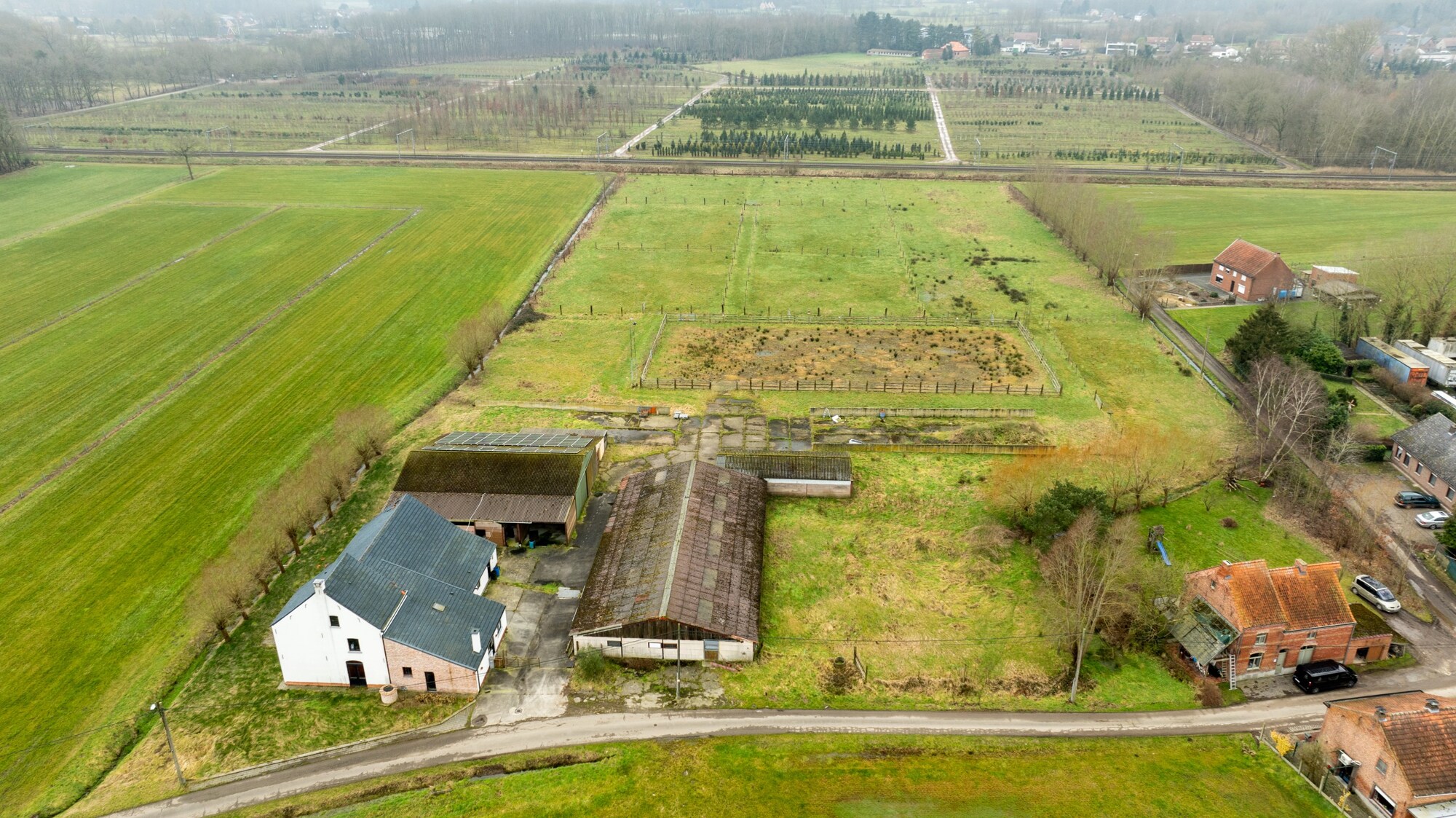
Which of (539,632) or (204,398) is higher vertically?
(204,398)

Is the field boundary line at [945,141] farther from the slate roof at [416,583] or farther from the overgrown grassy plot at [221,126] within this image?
the slate roof at [416,583]

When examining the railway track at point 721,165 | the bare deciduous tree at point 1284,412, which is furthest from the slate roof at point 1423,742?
the railway track at point 721,165

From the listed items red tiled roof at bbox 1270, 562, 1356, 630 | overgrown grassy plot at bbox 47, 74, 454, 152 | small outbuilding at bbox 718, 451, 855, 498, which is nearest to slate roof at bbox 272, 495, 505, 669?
small outbuilding at bbox 718, 451, 855, 498

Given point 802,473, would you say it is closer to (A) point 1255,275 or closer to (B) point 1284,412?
(B) point 1284,412

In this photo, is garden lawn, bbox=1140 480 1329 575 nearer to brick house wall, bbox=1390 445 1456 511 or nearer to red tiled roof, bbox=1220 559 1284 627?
red tiled roof, bbox=1220 559 1284 627

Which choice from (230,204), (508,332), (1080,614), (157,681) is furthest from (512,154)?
(1080,614)

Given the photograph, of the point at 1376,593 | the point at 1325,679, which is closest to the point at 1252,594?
the point at 1325,679

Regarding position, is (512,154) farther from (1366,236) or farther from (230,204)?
(1366,236)

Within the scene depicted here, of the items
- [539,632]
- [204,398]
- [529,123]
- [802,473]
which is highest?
[529,123]
